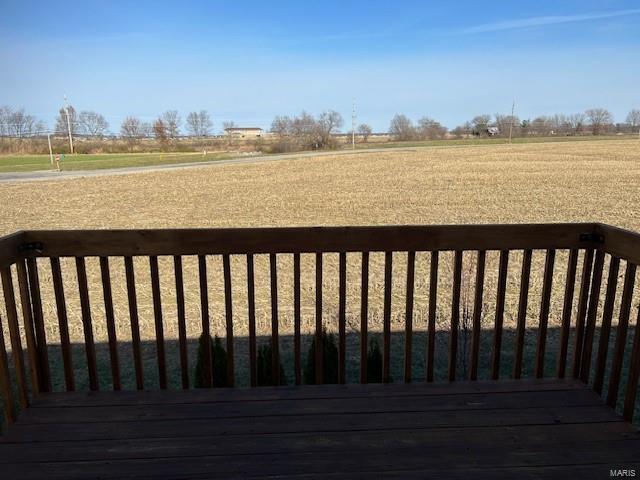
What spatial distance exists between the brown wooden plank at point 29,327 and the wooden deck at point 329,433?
0.11 metres

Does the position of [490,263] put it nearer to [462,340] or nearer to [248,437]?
[462,340]

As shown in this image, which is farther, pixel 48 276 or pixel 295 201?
pixel 295 201

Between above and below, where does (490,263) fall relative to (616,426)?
below

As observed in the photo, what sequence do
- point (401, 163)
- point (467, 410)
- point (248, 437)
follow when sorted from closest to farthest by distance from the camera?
point (248, 437), point (467, 410), point (401, 163)

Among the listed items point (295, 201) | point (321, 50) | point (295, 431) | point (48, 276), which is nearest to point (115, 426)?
point (295, 431)

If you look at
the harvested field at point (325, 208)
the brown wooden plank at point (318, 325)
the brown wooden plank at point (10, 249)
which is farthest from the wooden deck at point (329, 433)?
the harvested field at point (325, 208)

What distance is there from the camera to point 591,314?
8.71 ft

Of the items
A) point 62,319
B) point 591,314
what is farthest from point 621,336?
point 62,319

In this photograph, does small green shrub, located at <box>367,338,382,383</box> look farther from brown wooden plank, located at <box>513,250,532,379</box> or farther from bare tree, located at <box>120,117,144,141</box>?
bare tree, located at <box>120,117,144,141</box>

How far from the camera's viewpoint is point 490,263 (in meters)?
6.93

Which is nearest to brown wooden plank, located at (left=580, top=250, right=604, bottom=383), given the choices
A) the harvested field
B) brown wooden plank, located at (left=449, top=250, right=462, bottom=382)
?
brown wooden plank, located at (left=449, top=250, right=462, bottom=382)

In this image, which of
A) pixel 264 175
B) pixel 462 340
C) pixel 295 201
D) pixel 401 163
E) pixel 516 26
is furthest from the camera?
pixel 401 163

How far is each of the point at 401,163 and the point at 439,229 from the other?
25.2 meters

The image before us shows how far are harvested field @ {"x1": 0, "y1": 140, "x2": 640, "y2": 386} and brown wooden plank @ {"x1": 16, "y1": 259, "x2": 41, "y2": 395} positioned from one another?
2.10 metres
